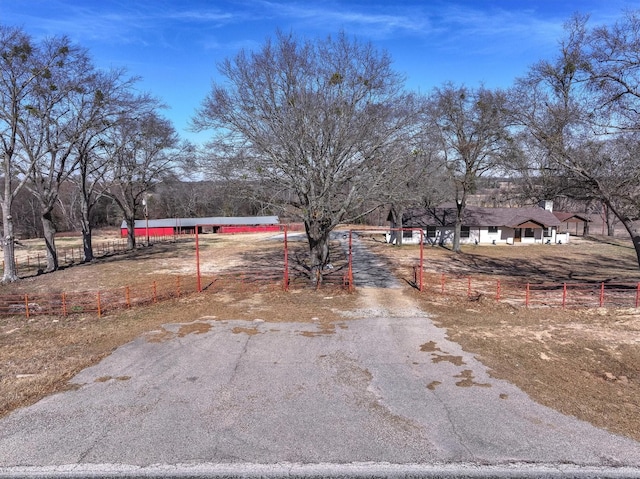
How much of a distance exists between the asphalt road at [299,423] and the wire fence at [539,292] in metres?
8.08

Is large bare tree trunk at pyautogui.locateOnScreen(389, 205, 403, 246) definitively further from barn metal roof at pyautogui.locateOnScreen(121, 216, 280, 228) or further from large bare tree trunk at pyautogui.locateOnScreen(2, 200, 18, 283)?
large bare tree trunk at pyautogui.locateOnScreen(2, 200, 18, 283)

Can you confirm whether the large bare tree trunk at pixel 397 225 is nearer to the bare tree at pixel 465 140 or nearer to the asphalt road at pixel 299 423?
the bare tree at pixel 465 140

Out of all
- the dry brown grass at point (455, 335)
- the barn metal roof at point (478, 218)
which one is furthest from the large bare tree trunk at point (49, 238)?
the barn metal roof at point (478, 218)

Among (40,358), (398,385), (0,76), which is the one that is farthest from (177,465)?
(0,76)

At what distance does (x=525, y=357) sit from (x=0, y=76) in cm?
2801

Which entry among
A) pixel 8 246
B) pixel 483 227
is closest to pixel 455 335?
pixel 8 246

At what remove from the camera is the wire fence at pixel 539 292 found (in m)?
16.6

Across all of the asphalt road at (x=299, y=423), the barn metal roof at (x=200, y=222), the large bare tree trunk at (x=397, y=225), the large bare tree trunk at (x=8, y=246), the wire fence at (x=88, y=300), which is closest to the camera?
the asphalt road at (x=299, y=423)

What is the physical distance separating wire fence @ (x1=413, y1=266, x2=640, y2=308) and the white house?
71.0 feet

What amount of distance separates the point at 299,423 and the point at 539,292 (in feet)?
52.9

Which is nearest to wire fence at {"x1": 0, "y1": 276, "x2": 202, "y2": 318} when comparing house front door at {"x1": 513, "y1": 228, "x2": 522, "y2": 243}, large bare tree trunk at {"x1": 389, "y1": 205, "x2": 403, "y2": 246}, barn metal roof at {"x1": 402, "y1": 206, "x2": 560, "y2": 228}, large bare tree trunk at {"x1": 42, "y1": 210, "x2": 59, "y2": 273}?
large bare tree trunk at {"x1": 42, "y1": 210, "x2": 59, "y2": 273}

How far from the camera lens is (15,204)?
66.9 meters

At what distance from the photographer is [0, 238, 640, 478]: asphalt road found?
20.7 feet

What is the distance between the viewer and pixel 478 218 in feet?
150
